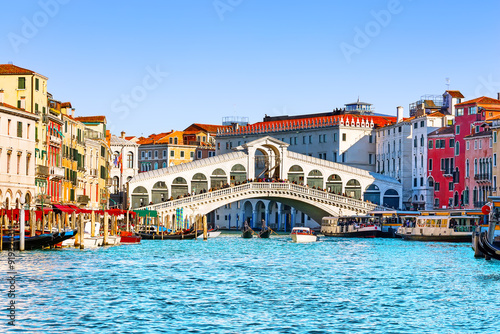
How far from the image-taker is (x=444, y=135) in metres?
76.0

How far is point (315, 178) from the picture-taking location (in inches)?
3095

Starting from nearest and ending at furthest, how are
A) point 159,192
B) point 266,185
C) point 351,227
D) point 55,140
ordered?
1. point 55,140
2. point 351,227
3. point 266,185
4. point 159,192

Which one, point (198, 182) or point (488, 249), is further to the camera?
point (198, 182)

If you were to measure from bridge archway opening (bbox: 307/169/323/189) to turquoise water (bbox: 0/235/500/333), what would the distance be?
1338 inches

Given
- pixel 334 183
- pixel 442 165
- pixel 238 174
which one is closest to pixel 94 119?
pixel 238 174

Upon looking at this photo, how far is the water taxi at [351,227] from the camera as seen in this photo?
6831 centimetres

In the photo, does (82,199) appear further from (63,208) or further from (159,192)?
(159,192)

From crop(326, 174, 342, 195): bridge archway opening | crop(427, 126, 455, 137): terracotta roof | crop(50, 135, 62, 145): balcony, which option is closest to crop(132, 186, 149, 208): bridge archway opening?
crop(326, 174, 342, 195): bridge archway opening

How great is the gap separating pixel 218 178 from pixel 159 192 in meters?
4.78

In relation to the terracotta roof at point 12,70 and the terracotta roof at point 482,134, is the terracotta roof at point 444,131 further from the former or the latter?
the terracotta roof at point 12,70

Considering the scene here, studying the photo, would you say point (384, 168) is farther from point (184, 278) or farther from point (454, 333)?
point (454, 333)

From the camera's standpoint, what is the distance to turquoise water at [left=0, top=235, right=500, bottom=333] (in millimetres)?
22906

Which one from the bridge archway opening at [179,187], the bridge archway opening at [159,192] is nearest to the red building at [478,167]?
the bridge archway opening at [179,187]

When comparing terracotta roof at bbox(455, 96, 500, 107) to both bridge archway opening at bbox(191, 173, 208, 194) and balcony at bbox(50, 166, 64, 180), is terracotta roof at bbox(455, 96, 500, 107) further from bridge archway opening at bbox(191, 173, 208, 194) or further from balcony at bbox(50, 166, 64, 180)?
balcony at bbox(50, 166, 64, 180)
